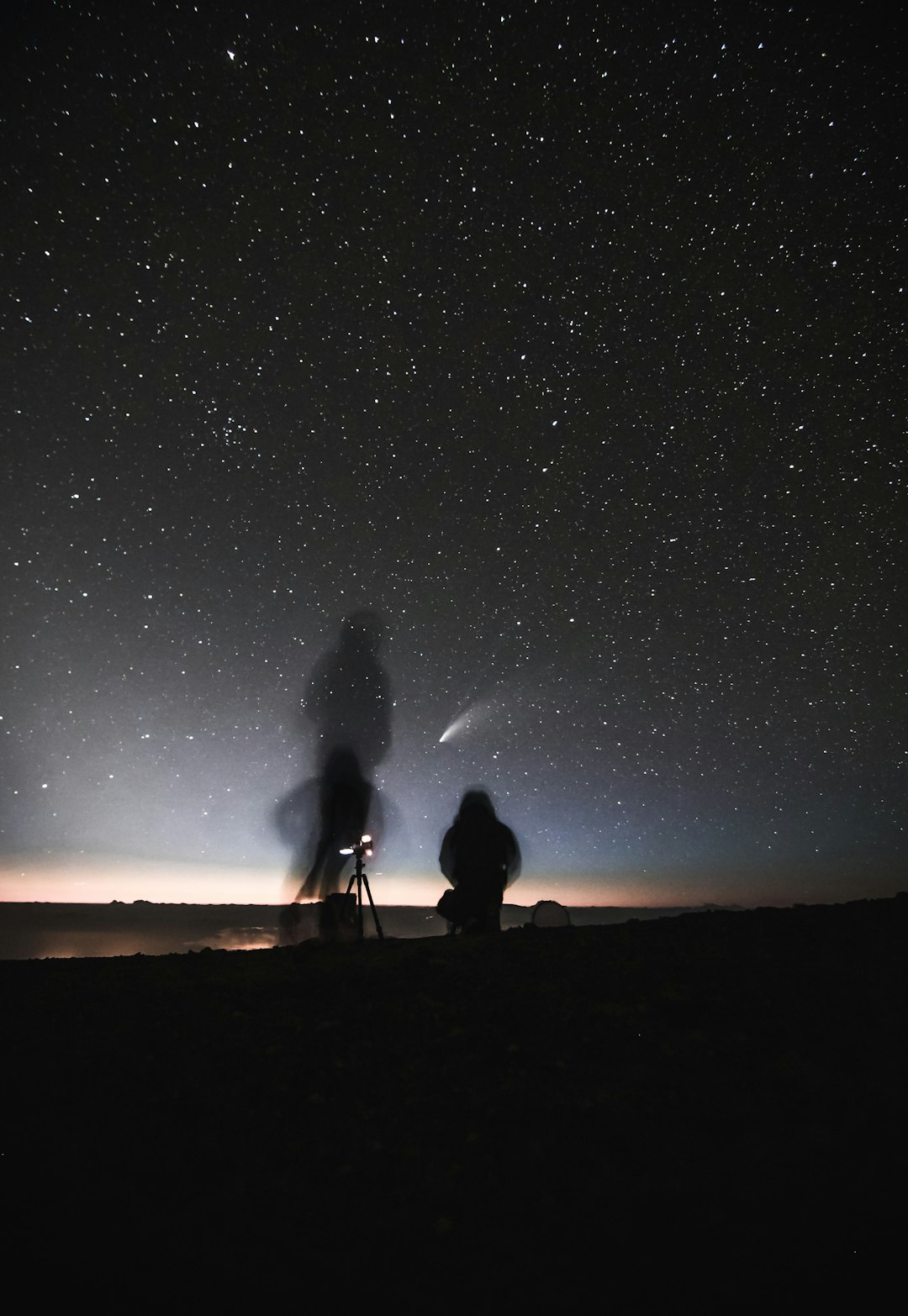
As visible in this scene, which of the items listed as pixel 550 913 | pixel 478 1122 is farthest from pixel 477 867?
pixel 478 1122

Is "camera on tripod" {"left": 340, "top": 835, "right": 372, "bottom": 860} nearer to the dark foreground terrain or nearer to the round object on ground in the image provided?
the dark foreground terrain

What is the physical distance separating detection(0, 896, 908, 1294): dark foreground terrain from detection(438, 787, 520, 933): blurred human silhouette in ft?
15.1

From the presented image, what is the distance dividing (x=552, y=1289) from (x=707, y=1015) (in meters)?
2.13

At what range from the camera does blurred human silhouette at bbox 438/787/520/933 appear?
9414 mm

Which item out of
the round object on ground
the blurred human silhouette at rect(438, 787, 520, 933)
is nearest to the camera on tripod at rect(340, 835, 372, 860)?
the blurred human silhouette at rect(438, 787, 520, 933)

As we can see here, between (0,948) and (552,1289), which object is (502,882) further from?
(0,948)

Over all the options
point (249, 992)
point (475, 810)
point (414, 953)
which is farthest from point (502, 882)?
point (249, 992)

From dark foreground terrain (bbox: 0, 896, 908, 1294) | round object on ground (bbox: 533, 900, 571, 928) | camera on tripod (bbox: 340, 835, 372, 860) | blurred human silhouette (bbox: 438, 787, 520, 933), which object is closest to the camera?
dark foreground terrain (bbox: 0, 896, 908, 1294)

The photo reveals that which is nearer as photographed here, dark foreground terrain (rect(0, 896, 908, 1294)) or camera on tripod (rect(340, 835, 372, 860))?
dark foreground terrain (rect(0, 896, 908, 1294))

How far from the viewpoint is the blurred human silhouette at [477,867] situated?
371 inches

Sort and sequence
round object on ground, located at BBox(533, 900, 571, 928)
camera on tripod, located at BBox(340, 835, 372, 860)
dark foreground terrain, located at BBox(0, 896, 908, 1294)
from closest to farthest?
dark foreground terrain, located at BBox(0, 896, 908, 1294)
camera on tripod, located at BBox(340, 835, 372, 860)
round object on ground, located at BBox(533, 900, 571, 928)

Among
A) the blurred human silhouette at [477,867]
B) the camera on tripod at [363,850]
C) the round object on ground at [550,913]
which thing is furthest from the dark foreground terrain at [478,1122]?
the round object on ground at [550,913]

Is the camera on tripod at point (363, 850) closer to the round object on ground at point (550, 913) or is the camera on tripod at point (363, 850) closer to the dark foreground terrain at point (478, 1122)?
the dark foreground terrain at point (478, 1122)

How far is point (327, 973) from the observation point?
5145mm
